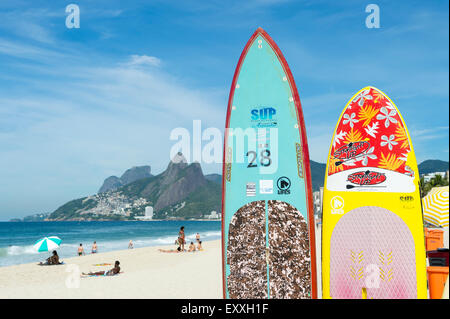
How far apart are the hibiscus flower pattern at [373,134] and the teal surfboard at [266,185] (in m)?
0.71

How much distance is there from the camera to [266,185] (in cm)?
538

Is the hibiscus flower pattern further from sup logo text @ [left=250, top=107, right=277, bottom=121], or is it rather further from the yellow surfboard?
sup logo text @ [left=250, top=107, right=277, bottom=121]

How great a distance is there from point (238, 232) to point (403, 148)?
2.54m

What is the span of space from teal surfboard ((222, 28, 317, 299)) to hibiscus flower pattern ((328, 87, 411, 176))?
2.33 ft

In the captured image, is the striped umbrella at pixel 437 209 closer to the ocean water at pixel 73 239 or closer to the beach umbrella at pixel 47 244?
the beach umbrella at pixel 47 244

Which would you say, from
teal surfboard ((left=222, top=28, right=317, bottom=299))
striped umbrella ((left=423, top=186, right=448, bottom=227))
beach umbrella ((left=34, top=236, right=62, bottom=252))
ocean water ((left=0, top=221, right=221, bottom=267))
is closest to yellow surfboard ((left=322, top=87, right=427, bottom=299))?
teal surfboard ((left=222, top=28, right=317, bottom=299))

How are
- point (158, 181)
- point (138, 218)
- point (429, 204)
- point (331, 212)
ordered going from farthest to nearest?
point (158, 181) < point (138, 218) < point (429, 204) < point (331, 212)

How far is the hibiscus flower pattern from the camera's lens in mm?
5219

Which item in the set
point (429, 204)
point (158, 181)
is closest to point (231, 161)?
point (429, 204)

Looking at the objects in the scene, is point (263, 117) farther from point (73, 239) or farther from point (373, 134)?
point (73, 239)

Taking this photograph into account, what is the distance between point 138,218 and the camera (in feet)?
339

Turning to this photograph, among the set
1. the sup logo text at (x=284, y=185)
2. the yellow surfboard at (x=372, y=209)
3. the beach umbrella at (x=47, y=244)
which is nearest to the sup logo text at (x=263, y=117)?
the sup logo text at (x=284, y=185)

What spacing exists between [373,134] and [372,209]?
1.04 meters
